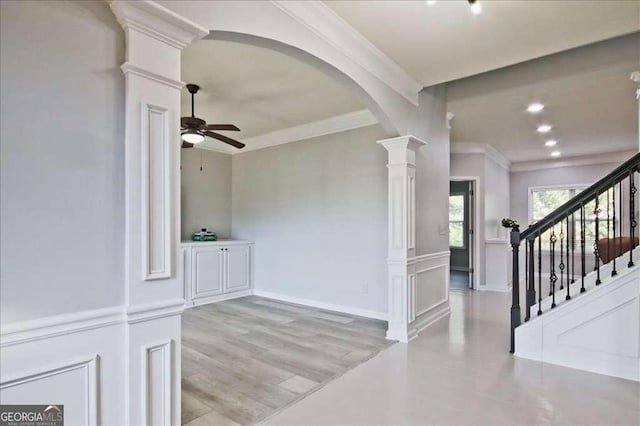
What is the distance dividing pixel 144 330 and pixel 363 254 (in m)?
3.32

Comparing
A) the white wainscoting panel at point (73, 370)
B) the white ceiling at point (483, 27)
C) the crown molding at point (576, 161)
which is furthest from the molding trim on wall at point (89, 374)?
the crown molding at point (576, 161)

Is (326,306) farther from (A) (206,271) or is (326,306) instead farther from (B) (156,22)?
(B) (156,22)

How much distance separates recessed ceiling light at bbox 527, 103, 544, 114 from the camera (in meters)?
4.56

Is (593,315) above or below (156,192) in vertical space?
below

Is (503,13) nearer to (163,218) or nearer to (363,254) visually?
(163,218)

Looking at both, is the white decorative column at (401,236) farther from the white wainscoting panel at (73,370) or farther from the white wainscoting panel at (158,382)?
the white wainscoting panel at (73,370)

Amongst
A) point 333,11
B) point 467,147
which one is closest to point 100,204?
point 333,11

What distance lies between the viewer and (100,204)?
57.2 inches

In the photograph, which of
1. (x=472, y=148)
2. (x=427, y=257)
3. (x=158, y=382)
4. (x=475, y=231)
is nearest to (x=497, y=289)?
(x=475, y=231)

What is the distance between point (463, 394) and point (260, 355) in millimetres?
1754

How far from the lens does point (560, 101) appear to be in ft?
14.5

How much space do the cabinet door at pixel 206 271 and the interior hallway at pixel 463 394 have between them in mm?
3066

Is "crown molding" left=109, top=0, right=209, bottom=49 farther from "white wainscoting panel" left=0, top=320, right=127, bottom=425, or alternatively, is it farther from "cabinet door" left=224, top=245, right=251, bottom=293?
"cabinet door" left=224, top=245, right=251, bottom=293

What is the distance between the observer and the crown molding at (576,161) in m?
7.13
